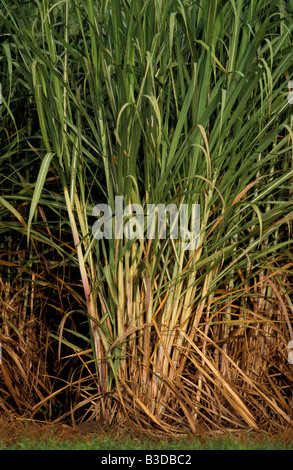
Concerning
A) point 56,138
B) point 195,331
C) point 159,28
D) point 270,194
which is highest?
point 159,28

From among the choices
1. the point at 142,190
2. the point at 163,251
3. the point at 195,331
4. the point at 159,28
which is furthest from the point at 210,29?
the point at 195,331

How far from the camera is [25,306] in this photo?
7.14 feet

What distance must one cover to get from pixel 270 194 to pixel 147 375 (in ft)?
2.28

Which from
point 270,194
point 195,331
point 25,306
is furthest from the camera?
point 25,306

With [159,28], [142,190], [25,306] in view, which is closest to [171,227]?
[142,190]

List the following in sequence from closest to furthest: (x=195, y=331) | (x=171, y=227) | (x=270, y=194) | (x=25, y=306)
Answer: (x=171, y=227) < (x=195, y=331) < (x=270, y=194) < (x=25, y=306)

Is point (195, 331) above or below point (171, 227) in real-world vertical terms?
below

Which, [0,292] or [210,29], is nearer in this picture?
[210,29]

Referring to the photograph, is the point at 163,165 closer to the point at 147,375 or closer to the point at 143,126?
the point at 143,126

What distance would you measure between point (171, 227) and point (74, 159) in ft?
1.08

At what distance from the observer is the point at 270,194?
6.64 feet

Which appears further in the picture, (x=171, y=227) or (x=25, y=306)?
(x=25, y=306)

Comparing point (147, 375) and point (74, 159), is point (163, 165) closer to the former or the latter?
point (74, 159)

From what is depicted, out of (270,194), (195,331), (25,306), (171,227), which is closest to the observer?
(171,227)
